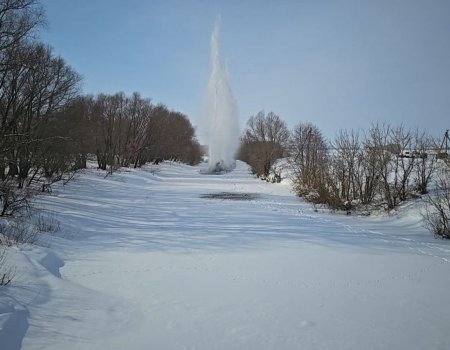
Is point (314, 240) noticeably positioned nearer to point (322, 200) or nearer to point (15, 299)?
point (15, 299)

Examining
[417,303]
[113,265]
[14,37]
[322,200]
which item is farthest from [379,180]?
[14,37]

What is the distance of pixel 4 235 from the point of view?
8469 mm

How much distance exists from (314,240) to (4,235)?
7.96 metres

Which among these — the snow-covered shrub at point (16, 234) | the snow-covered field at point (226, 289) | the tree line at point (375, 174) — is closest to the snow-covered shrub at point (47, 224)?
the snow-covered shrub at point (16, 234)

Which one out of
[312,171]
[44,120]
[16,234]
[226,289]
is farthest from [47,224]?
[312,171]

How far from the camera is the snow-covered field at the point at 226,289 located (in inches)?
181

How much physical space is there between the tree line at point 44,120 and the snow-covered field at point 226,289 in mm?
4627

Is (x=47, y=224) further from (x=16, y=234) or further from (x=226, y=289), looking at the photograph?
(x=226, y=289)

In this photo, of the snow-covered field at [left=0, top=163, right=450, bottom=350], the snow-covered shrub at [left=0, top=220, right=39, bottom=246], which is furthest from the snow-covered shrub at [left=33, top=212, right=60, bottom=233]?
the snow-covered field at [left=0, top=163, right=450, bottom=350]

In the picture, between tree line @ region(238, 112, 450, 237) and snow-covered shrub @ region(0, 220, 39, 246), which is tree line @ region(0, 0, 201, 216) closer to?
snow-covered shrub @ region(0, 220, 39, 246)

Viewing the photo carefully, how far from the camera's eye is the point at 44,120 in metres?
20.9

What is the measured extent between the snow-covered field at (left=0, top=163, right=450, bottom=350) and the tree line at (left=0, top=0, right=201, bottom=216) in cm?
463

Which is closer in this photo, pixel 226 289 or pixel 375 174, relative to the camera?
pixel 226 289

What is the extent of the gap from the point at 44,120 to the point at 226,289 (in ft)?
60.6
